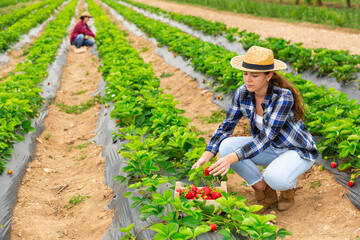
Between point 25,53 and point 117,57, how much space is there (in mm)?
4972

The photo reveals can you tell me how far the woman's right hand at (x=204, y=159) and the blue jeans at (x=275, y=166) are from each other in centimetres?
20

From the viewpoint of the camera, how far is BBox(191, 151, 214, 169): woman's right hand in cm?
295

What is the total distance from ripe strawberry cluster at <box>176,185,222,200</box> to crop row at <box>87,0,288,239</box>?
99mm

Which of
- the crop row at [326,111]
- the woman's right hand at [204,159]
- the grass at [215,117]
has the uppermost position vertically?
the woman's right hand at [204,159]

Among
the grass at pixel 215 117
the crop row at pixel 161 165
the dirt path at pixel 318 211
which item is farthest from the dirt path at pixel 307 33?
the dirt path at pixel 318 211

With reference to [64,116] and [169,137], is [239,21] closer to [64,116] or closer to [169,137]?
[64,116]

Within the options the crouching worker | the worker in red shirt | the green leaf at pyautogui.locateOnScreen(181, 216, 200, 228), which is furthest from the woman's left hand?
the worker in red shirt

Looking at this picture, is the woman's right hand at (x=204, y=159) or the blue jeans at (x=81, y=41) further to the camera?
the blue jeans at (x=81, y=41)

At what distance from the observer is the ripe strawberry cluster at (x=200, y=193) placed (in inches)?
103

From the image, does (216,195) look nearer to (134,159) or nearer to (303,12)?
(134,159)

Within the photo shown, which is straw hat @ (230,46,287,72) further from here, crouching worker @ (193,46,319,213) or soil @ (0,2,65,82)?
soil @ (0,2,65,82)

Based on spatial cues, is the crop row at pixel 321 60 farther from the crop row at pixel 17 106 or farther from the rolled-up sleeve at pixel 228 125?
the crop row at pixel 17 106

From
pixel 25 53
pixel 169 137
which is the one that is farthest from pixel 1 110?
pixel 25 53

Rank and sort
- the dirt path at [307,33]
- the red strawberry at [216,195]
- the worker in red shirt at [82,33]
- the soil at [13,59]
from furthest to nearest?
the worker in red shirt at [82,33] < the dirt path at [307,33] < the soil at [13,59] < the red strawberry at [216,195]
